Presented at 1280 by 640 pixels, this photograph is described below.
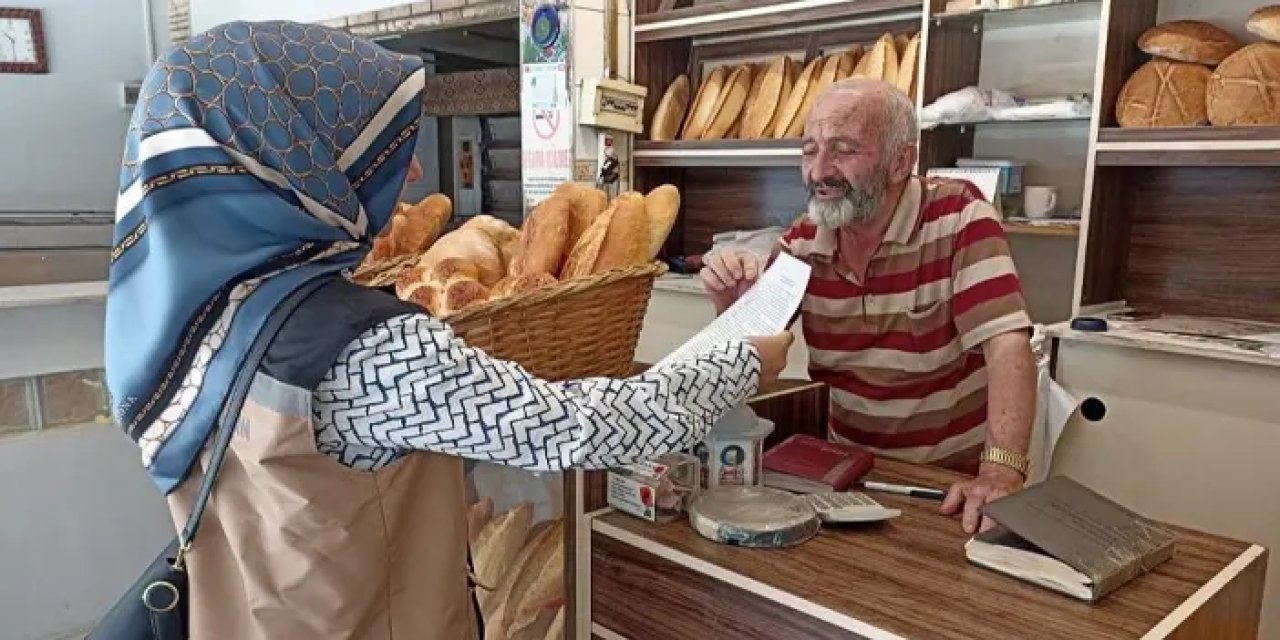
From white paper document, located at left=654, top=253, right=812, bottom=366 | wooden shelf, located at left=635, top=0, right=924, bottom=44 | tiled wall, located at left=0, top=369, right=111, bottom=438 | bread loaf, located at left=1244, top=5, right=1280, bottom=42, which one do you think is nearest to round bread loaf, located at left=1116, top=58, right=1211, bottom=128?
bread loaf, located at left=1244, top=5, right=1280, bottom=42

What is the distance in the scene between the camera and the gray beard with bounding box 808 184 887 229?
5.07ft

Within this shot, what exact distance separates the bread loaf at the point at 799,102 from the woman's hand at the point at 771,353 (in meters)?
1.81

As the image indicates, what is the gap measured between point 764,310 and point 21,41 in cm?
482

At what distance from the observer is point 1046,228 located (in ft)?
7.47

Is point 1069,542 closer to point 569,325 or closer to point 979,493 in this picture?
point 979,493

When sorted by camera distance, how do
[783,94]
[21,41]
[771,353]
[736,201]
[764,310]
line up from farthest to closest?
[21,41], [736,201], [783,94], [764,310], [771,353]

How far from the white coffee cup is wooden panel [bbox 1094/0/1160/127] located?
10.1 inches

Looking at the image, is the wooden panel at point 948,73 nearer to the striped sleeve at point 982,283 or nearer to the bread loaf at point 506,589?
the striped sleeve at point 982,283

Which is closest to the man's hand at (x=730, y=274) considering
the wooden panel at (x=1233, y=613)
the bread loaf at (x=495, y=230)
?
the bread loaf at (x=495, y=230)

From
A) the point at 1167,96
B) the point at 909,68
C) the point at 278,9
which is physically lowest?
the point at 1167,96

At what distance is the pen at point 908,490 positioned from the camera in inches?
49.2

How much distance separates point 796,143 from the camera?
9.08ft

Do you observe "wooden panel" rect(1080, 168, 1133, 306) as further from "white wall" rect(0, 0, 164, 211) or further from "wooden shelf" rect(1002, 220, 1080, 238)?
"white wall" rect(0, 0, 164, 211)

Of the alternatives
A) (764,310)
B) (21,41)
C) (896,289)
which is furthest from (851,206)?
(21,41)
